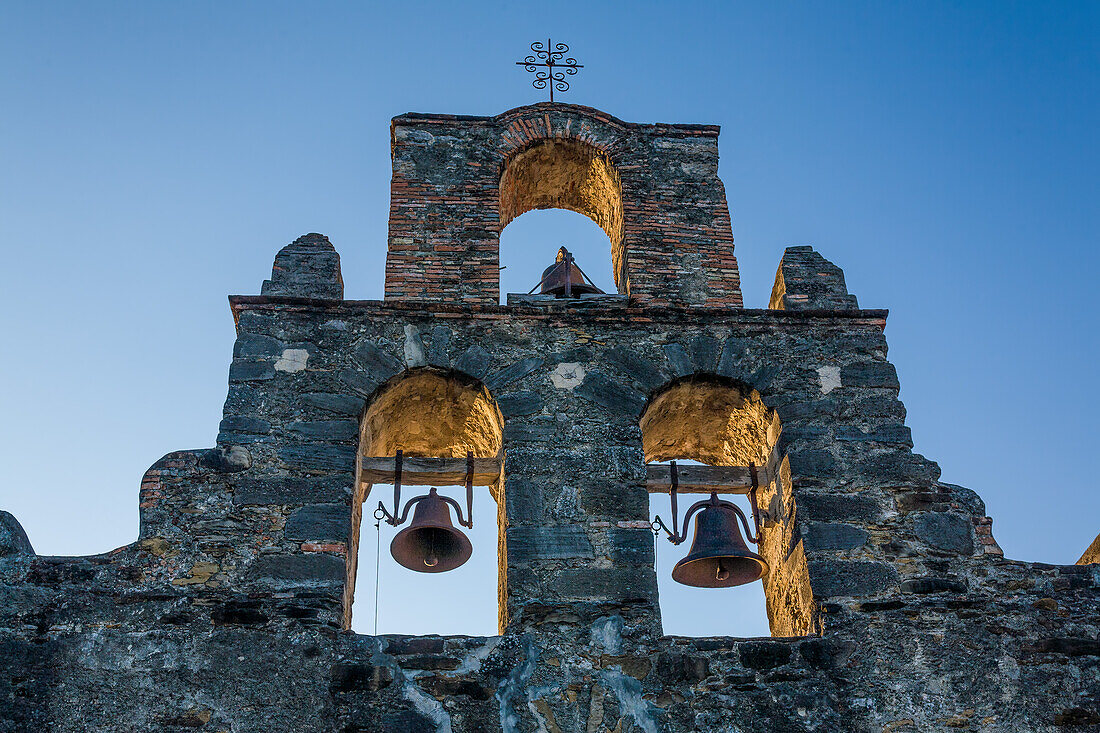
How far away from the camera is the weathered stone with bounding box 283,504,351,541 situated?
21.0 feet

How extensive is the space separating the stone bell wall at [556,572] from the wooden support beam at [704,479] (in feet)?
0.57

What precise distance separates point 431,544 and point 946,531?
9.52 feet

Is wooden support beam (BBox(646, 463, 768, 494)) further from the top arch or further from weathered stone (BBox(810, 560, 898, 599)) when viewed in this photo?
the top arch

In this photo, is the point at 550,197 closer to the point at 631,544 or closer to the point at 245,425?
the point at 245,425

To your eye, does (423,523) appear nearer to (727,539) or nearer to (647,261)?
(727,539)

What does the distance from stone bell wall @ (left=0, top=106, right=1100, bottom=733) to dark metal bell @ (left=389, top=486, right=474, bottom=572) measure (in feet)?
0.91

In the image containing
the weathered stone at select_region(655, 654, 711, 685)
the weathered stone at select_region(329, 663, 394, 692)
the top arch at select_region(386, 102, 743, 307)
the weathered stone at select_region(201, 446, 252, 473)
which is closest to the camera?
the weathered stone at select_region(329, 663, 394, 692)

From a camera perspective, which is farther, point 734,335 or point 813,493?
point 734,335

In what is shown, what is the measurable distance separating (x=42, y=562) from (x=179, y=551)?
2.27 ft

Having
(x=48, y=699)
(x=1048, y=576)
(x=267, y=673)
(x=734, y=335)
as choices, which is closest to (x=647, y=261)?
(x=734, y=335)

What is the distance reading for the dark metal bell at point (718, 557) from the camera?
6672 mm

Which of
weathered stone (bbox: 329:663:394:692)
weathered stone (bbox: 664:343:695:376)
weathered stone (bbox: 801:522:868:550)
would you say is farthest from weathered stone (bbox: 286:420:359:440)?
weathered stone (bbox: 801:522:868:550)

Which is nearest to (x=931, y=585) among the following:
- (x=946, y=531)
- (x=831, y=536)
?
(x=946, y=531)

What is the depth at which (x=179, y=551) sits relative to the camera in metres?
6.30
